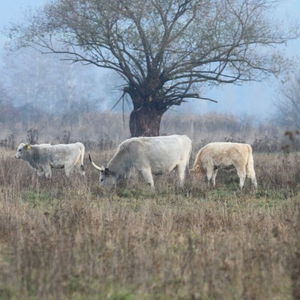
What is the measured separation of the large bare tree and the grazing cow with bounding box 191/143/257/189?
442 inches

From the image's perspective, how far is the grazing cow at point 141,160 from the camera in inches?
680

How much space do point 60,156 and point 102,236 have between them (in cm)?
1248

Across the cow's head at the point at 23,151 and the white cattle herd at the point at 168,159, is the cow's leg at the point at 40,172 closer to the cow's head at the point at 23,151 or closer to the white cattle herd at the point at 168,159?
the white cattle herd at the point at 168,159

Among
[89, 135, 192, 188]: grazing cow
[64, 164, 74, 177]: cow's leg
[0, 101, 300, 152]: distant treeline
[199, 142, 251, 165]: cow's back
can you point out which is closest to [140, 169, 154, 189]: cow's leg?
[89, 135, 192, 188]: grazing cow

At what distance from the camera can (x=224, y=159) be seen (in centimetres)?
1828

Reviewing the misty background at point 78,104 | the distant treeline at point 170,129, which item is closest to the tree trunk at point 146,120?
the misty background at point 78,104

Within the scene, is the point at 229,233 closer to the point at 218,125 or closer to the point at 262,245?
the point at 262,245

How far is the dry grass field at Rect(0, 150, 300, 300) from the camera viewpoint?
6820 mm

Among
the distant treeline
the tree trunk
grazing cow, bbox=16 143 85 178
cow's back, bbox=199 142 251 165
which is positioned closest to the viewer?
cow's back, bbox=199 142 251 165

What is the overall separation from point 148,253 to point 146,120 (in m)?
23.0

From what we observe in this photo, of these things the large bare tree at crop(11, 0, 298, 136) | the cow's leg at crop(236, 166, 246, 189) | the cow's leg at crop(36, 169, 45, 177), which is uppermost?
the large bare tree at crop(11, 0, 298, 136)

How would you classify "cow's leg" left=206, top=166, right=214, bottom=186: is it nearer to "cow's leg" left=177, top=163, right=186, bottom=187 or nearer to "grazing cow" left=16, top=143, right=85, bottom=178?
"cow's leg" left=177, top=163, right=186, bottom=187

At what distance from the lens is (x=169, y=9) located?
1147 inches

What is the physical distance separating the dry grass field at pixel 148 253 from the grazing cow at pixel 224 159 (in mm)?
6715
